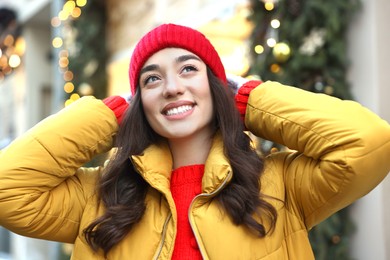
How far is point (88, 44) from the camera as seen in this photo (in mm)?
7062

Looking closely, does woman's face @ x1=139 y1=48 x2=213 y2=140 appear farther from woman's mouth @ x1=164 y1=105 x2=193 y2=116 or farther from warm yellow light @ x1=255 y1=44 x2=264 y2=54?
warm yellow light @ x1=255 y1=44 x2=264 y2=54

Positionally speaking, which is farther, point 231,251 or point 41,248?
point 41,248

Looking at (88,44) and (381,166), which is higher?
(88,44)

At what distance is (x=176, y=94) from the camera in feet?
6.73

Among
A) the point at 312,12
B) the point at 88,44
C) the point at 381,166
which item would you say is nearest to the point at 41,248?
the point at 88,44

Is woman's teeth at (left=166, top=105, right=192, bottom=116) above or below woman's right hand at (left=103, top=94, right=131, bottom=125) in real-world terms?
below

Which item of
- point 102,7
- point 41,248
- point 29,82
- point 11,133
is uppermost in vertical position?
point 102,7

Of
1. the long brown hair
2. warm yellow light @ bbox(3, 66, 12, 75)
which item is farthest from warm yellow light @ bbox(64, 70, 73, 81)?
the long brown hair

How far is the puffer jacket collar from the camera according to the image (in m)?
1.94

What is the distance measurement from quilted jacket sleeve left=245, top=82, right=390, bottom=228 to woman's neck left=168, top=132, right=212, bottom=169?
0.22 meters

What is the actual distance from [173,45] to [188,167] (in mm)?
468

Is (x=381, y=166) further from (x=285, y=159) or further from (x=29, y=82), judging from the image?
(x=29, y=82)

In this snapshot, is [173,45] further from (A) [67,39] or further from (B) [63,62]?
(A) [67,39]

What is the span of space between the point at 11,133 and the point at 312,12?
807 cm
